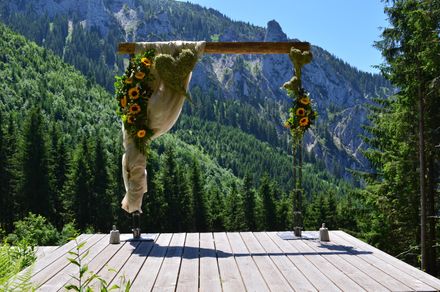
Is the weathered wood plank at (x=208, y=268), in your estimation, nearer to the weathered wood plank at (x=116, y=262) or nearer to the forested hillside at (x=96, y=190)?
the weathered wood plank at (x=116, y=262)

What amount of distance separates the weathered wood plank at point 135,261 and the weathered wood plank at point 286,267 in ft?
3.91

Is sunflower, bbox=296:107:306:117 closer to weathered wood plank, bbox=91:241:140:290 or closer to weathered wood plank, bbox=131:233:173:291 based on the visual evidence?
weathered wood plank, bbox=131:233:173:291

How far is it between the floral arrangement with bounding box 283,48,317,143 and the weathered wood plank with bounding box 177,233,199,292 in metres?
1.92

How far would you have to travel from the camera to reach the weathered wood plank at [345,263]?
354cm

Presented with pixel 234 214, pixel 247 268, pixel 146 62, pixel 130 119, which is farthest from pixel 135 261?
pixel 234 214

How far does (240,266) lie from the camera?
13.4 feet

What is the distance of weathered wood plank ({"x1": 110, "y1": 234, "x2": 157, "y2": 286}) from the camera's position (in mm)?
3768

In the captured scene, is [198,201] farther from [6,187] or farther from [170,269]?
[170,269]

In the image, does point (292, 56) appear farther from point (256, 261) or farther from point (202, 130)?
point (202, 130)

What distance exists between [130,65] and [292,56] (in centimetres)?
203

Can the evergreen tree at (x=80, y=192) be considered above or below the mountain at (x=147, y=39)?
below

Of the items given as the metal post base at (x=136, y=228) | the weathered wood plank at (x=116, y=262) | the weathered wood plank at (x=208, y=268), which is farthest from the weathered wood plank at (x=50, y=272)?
the metal post base at (x=136, y=228)

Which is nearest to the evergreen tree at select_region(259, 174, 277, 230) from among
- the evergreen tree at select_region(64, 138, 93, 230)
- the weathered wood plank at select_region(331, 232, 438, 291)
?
the evergreen tree at select_region(64, 138, 93, 230)

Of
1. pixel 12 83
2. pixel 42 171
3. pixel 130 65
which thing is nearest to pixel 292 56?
pixel 130 65
